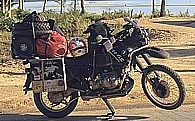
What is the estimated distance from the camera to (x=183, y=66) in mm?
13625

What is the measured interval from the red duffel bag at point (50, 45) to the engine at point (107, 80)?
2.18 ft

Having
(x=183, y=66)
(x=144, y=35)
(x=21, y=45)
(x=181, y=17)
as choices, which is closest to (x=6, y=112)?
(x=21, y=45)

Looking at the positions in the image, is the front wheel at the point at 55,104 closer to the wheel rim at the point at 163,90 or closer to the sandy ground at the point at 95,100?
the sandy ground at the point at 95,100

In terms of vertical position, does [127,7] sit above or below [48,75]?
below

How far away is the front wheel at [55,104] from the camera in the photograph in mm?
7996

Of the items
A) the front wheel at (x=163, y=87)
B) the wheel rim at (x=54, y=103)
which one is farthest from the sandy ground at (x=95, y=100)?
the front wheel at (x=163, y=87)

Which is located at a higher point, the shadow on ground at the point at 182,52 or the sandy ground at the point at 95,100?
the sandy ground at the point at 95,100

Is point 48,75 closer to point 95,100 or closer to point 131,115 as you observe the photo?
point 131,115

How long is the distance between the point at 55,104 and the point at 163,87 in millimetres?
1596

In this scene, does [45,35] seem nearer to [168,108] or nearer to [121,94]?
[121,94]

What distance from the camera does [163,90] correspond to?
317 inches

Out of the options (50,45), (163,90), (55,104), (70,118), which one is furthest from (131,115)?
(50,45)

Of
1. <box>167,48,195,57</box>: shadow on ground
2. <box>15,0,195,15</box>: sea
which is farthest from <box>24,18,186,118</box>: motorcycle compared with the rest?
<box>15,0,195,15</box>: sea

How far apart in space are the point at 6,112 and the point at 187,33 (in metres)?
16.3
